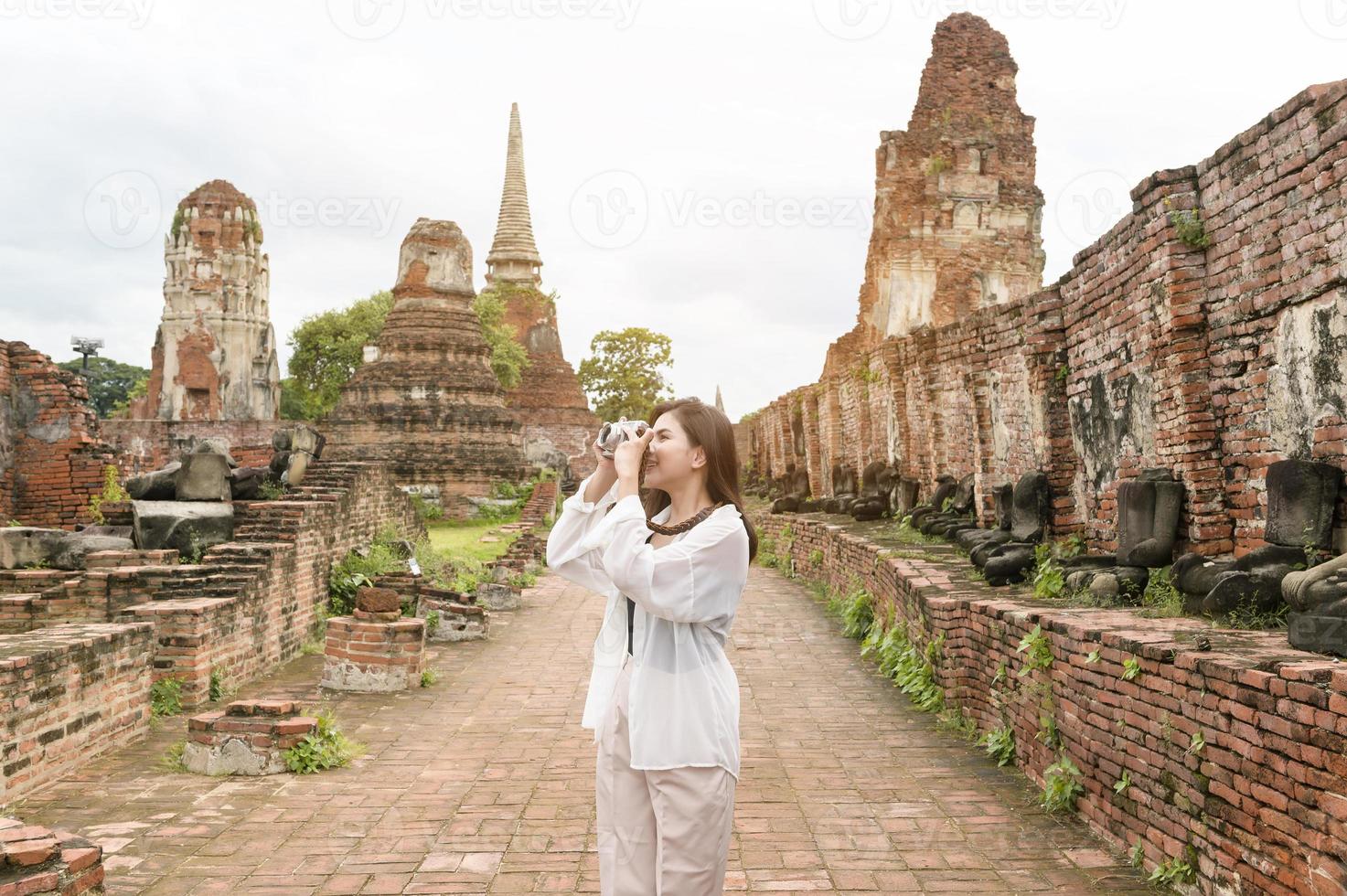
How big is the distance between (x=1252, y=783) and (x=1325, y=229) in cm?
288

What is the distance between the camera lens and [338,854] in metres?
4.89

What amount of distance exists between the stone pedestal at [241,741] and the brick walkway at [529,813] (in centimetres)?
13

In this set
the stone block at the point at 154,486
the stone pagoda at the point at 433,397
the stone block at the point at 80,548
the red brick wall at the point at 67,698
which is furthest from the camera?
the stone pagoda at the point at 433,397

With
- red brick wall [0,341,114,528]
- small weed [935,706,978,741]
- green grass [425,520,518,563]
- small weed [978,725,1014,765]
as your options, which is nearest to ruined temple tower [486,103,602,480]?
green grass [425,520,518,563]

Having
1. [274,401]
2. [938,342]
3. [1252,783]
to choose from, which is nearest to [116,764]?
[1252,783]

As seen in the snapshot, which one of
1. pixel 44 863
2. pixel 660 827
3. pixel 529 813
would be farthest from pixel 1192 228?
pixel 44 863

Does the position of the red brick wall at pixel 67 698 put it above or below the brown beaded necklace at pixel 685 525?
below

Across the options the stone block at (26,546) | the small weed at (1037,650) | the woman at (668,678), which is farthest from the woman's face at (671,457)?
the stone block at (26,546)

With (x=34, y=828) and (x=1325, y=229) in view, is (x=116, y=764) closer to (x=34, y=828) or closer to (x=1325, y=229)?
(x=34, y=828)

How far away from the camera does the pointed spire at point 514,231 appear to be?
49344 millimetres

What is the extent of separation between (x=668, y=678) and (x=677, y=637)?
0.11 meters

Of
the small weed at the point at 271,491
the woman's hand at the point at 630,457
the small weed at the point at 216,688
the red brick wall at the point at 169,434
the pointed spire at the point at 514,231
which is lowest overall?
the small weed at the point at 216,688

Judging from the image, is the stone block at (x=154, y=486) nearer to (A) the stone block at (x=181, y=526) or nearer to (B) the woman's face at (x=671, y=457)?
(A) the stone block at (x=181, y=526)

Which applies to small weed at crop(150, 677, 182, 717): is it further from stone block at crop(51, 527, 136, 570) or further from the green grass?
the green grass
